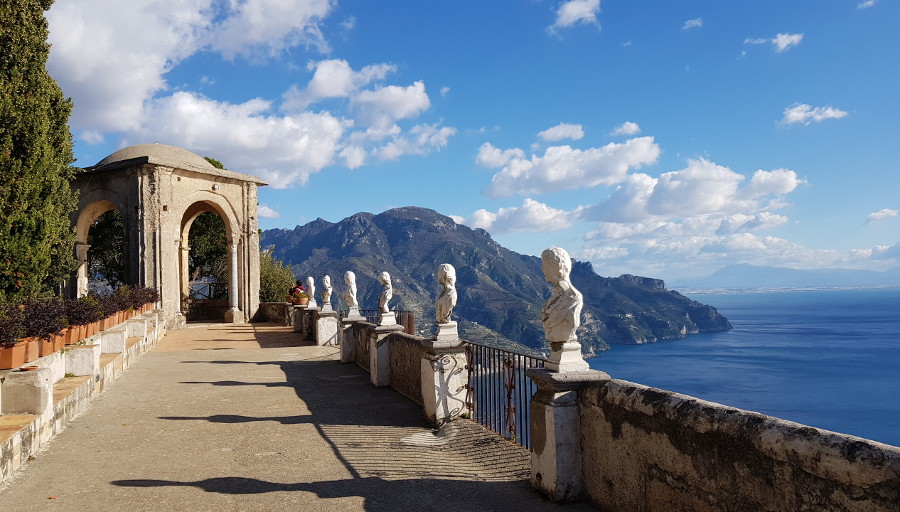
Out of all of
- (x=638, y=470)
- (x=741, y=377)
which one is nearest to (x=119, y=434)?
(x=638, y=470)

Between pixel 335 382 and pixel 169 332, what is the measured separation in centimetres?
1306

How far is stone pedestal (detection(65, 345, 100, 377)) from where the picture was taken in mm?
8367

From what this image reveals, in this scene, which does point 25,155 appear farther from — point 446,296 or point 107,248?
point 107,248

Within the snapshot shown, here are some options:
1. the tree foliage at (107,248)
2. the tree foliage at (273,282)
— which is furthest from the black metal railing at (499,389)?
the tree foliage at (107,248)

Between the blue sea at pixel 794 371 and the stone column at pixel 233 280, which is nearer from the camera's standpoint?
the stone column at pixel 233 280

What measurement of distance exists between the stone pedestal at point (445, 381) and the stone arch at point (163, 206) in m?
17.0

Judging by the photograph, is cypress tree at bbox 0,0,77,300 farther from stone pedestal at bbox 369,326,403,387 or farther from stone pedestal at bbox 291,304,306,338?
stone pedestal at bbox 291,304,306,338

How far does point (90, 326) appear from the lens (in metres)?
10.0

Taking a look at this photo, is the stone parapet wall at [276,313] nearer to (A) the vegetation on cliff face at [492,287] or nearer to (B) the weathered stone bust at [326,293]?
(B) the weathered stone bust at [326,293]

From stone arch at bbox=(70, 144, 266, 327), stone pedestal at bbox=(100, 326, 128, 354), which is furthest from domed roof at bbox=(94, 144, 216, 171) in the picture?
stone pedestal at bbox=(100, 326, 128, 354)

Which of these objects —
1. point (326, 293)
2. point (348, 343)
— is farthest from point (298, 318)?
point (348, 343)

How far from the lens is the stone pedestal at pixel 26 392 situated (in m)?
5.93

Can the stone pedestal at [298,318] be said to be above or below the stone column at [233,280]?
below

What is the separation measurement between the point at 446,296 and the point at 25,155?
30.5 ft
